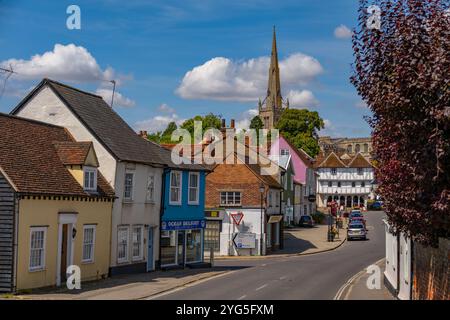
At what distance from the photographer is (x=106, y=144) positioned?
31766mm

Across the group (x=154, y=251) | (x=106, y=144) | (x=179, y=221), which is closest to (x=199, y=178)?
(x=179, y=221)

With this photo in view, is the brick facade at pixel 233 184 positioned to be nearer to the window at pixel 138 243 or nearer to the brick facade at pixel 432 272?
the window at pixel 138 243

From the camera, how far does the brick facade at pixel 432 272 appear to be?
14.5 m

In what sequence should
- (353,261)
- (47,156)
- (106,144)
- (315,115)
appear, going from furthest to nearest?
(315,115), (353,261), (106,144), (47,156)

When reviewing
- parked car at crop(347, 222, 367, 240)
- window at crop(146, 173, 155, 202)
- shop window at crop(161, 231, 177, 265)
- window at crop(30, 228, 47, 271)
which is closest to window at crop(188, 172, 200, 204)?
shop window at crop(161, 231, 177, 265)

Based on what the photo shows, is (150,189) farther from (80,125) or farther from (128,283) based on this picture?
(128,283)

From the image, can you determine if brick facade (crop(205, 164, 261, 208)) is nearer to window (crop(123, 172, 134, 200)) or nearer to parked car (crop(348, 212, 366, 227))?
window (crop(123, 172, 134, 200))

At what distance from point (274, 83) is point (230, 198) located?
415 ft

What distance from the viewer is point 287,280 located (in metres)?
30.7

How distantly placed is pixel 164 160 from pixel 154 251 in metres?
5.25

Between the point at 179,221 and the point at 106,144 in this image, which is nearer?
the point at 106,144

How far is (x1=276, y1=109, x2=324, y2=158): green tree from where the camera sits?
113500mm

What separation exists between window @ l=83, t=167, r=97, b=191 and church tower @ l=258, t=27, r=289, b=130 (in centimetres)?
13805

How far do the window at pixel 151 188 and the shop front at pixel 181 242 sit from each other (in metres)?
1.93
